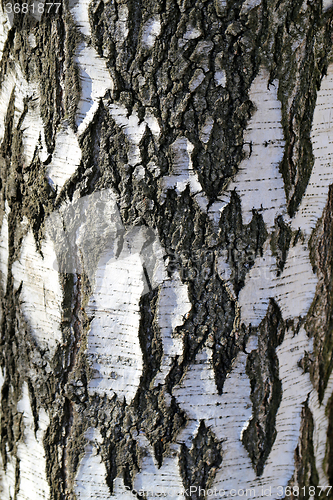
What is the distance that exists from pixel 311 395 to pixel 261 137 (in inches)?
24.5

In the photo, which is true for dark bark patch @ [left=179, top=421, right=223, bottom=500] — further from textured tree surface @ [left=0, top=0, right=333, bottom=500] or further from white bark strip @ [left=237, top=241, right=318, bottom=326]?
white bark strip @ [left=237, top=241, right=318, bottom=326]

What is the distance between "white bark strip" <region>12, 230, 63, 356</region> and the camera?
33.9 inches

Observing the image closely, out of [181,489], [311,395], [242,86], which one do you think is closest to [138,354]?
[181,489]

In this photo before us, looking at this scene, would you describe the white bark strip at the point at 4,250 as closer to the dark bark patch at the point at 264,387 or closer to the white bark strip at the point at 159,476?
the white bark strip at the point at 159,476

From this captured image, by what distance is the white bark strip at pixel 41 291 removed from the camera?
861 millimetres

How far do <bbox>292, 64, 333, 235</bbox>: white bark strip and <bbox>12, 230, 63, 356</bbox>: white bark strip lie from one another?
0.54 m

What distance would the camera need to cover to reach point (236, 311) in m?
0.82

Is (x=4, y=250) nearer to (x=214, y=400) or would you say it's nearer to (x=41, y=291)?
(x=41, y=291)

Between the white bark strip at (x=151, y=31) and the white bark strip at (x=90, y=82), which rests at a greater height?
the white bark strip at (x=151, y=31)

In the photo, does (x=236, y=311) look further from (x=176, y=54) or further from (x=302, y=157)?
(x=176, y=54)

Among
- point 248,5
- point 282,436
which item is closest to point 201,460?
point 282,436

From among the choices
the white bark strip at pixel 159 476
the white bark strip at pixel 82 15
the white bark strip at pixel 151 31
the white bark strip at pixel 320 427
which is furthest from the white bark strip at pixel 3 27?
the white bark strip at pixel 320 427

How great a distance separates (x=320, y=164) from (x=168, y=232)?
1.24 ft

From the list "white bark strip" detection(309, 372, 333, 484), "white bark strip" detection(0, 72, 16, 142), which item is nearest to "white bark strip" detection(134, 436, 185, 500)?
"white bark strip" detection(309, 372, 333, 484)
